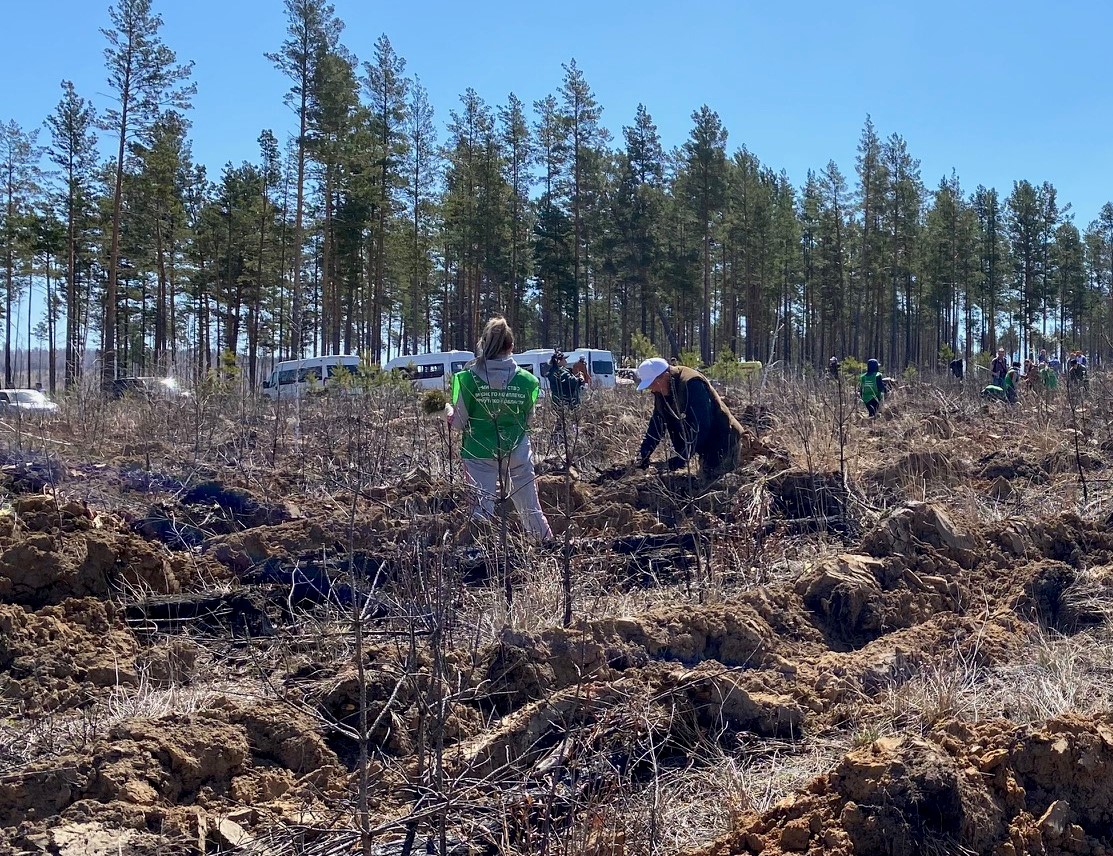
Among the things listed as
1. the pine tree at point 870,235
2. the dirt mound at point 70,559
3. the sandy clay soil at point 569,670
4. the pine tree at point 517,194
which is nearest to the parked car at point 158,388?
the sandy clay soil at point 569,670

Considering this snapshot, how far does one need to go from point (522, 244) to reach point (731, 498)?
3480cm

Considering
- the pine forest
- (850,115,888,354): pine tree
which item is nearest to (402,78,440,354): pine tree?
the pine forest

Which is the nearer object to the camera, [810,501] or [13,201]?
[810,501]

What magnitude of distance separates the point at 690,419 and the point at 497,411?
1.82 m

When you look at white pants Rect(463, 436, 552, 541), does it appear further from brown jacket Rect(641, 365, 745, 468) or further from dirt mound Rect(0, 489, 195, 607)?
dirt mound Rect(0, 489, 195, 607)

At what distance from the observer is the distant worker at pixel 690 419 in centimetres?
626

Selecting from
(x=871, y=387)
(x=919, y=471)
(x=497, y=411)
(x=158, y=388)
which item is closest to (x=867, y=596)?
(x=497, y=411)

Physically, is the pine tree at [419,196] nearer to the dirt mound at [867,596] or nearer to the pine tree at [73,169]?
the pine tree at [73,169]

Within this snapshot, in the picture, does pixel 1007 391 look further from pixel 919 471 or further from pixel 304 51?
pixel 304 51

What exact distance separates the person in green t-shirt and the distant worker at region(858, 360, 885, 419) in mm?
8866

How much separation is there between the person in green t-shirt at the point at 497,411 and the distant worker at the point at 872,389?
8.87 m

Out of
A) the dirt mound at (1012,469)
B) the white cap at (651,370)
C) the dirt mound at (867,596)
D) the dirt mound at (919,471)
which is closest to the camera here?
the dirt mound at (867,596)

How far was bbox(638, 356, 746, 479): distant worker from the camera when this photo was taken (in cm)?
626

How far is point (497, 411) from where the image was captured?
502cm
